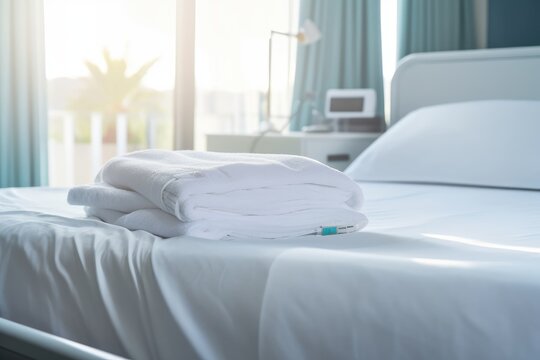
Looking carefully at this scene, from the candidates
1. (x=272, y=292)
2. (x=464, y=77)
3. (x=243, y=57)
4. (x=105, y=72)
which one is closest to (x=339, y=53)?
(x=464, y=77)

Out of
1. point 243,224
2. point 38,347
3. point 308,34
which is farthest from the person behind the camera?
point 308,34

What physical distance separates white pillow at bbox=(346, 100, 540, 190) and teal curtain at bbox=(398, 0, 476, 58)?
2.63 feet

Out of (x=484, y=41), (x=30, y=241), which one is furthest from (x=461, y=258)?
(x=484, y=41)

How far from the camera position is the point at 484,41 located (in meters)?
3.10

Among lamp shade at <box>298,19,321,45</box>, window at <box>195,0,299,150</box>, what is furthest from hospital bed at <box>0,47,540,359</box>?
window at <box>195,0,299,150</box>

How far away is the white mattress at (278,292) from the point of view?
75 cm

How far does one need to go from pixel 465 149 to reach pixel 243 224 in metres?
1.27

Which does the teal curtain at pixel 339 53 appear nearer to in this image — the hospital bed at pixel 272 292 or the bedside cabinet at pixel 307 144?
the bedside cabinet at pixel 307 144

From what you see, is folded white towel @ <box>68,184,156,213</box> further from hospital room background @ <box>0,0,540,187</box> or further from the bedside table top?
hospital room background @ <box>0,0,540,187</box>

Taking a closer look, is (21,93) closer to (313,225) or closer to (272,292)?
(313,225)

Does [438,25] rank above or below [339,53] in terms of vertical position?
above

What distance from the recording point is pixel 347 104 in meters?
3.14

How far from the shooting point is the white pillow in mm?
2078

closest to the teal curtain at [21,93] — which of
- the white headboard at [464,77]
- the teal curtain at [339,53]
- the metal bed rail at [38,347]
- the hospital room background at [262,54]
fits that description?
the hospital room background at [262,54]
